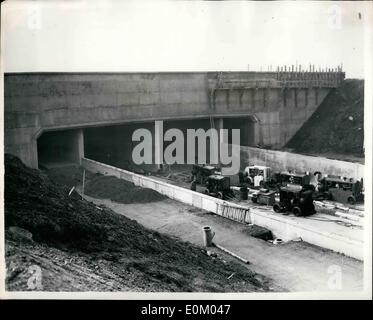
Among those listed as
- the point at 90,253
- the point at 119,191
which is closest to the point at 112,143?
the point at 119,191

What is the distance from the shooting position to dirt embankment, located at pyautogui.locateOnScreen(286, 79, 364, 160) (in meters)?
36.5

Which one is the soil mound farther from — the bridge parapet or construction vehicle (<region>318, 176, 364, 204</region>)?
the bridge parapet

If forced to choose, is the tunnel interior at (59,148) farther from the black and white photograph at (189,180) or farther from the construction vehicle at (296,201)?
the construction vehicle at (296,201)

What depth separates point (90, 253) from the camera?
12672 millimetres

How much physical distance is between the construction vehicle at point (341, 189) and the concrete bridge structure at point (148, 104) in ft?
47.5

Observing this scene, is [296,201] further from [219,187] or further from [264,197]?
[219,187]

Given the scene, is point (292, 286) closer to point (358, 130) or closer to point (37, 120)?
point (37, 120)

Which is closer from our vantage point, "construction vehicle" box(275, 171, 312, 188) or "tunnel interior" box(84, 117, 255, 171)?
"construction vehicle" box(275, 171, 312, 188)

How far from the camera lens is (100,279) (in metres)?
11.2

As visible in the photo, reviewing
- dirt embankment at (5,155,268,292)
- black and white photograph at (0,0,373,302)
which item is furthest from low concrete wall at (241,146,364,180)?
dirt embankment at (5,155,268,292)

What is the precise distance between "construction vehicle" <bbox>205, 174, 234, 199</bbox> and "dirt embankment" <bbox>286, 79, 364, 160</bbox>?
1434 centimetres

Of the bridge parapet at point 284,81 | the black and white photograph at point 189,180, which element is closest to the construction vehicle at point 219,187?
the black and white photograph at point 189,180

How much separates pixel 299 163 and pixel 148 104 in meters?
12.4

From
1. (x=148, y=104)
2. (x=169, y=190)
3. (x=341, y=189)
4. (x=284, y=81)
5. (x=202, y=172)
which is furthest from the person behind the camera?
(x=284, y=81)
